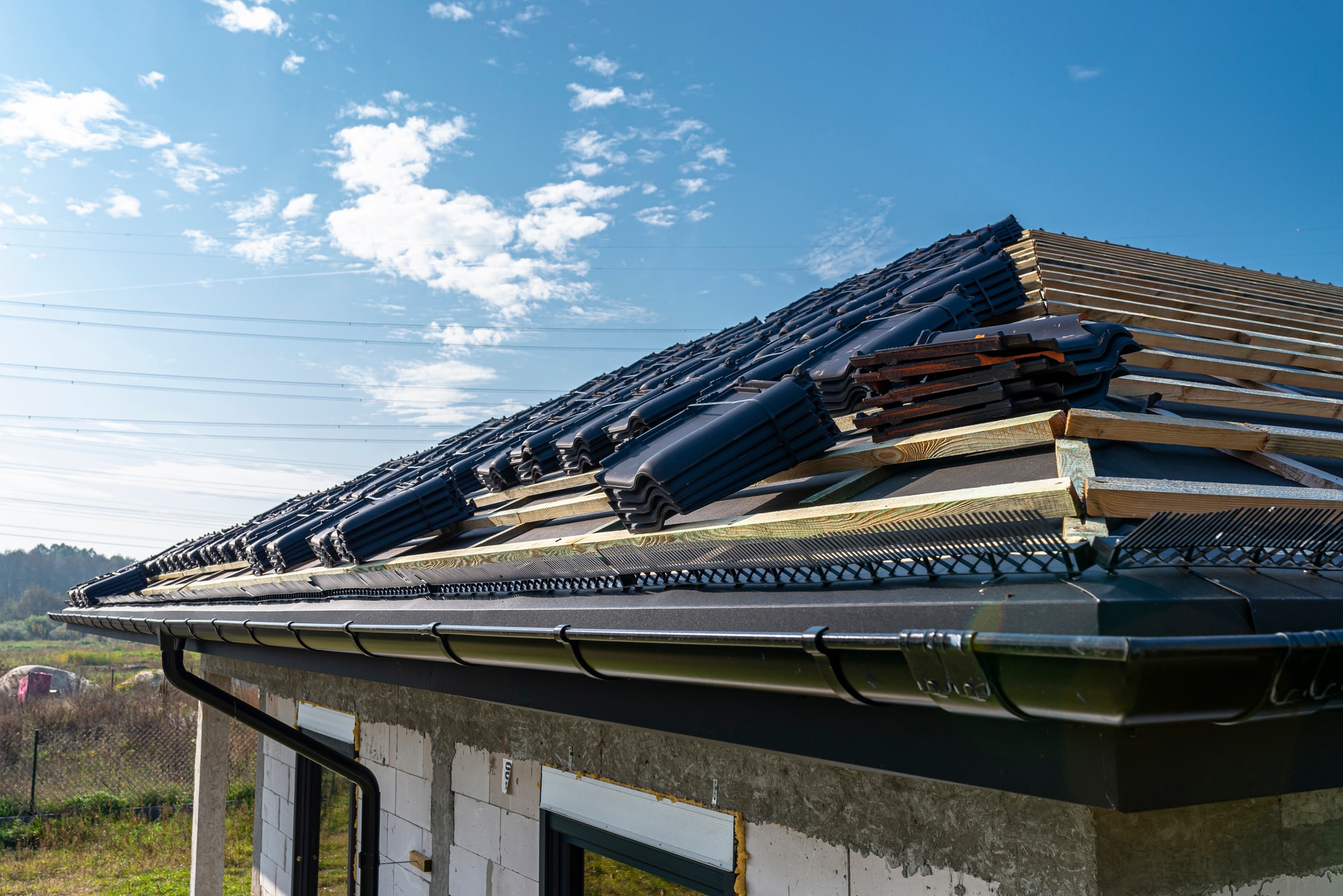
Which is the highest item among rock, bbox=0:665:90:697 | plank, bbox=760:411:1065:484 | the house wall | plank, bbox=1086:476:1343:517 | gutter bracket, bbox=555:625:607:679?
plank, bbox=760:411:1065:484

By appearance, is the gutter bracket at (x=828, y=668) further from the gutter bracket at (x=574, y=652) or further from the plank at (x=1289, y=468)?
the plank at (x=1289, y=468)

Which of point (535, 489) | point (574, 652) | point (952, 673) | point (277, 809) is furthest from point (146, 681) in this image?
point (952, 673)

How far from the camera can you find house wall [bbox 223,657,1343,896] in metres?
1.84

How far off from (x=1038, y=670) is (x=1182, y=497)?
3.29 ft

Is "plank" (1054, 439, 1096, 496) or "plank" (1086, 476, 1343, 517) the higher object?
"plank" (1054, 439, 1096, 496)

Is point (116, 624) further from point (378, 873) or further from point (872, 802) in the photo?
point (872, 802)

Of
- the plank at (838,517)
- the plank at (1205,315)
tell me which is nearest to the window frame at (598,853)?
the plank at (838,517)

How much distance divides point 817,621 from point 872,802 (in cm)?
87

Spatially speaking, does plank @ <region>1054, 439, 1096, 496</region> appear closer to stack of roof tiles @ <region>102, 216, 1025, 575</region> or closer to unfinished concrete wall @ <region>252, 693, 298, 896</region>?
stack of roof tiles @ <region>102, 216, 1025, 575</region>

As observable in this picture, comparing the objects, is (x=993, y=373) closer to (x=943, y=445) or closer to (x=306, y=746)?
(x=943, y=445)

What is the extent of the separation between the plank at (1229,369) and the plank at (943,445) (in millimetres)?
1686

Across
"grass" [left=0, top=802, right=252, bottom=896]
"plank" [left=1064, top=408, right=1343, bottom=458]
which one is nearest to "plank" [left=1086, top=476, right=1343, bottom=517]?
"plank" [left=1064, top=408, right=1343, bottom=458]

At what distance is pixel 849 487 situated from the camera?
2.92 meters

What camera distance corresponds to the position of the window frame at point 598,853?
9.89 feet
